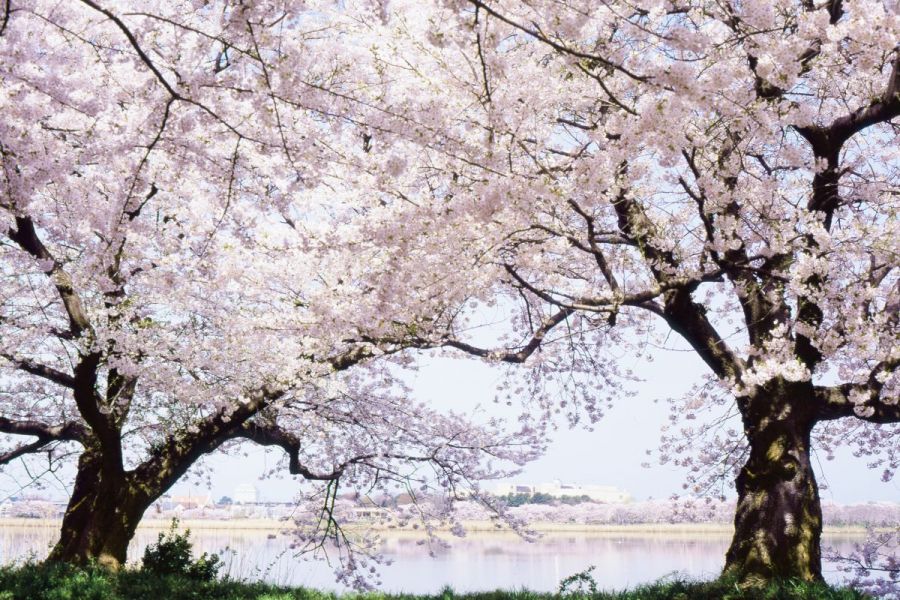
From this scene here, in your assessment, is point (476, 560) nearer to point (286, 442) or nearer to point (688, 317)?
point (286, 442)

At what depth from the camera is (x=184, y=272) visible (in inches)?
351

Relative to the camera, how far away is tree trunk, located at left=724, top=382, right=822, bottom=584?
750 centimetres

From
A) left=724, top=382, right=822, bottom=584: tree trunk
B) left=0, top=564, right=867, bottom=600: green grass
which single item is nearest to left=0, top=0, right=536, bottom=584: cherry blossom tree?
left=0, top=564, right=867, bottom=600: green grass

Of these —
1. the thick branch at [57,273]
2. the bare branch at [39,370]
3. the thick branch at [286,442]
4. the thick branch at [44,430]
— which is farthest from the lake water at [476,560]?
the thick branch at [57,273]

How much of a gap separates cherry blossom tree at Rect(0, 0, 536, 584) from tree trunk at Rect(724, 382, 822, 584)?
12.3 feet

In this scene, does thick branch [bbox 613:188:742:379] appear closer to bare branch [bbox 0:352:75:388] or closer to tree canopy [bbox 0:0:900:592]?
tree canopy [bbox 0:0:900:592]

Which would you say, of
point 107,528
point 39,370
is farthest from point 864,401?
point 39,370

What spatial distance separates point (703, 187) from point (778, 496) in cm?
330

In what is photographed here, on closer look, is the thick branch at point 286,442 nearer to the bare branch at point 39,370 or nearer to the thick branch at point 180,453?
the thick branch at point 180,453

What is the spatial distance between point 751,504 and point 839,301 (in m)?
2.27

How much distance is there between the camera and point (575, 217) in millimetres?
8578

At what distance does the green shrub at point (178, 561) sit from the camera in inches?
370

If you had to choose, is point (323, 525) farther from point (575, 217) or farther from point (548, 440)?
point (575, 217)

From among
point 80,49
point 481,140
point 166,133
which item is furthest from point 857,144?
point 80,49
